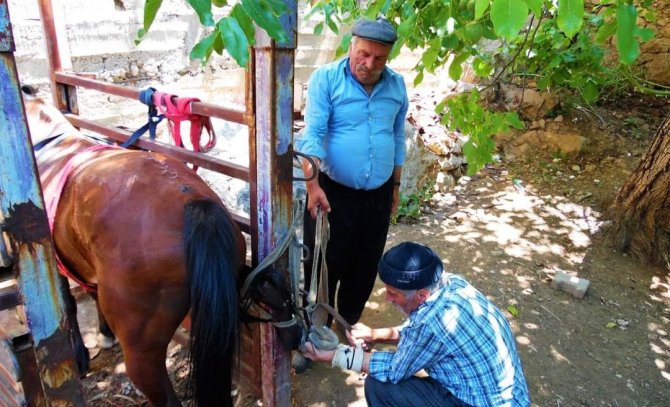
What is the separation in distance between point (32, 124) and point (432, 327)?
2139 mm

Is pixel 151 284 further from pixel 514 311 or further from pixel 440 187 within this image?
pixel 440 187

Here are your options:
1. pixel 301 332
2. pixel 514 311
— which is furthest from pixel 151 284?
pixel 514 311

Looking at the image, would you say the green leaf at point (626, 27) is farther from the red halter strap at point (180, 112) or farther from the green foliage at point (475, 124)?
the red halter strap at point (180, 112)

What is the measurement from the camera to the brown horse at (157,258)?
1.64m

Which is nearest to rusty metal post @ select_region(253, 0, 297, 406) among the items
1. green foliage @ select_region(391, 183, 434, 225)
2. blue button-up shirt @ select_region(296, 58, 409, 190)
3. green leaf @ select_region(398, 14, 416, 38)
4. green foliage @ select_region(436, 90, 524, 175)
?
blue button-up shirt @ select_region(296, 58, 409, 190)

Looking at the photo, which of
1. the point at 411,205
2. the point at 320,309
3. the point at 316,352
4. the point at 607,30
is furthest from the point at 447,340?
the point at 411,205

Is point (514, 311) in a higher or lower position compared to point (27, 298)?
lower

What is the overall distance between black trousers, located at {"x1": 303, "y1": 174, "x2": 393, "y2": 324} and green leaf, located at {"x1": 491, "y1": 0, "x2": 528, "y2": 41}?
4.72ft

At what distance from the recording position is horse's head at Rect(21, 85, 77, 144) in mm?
2316

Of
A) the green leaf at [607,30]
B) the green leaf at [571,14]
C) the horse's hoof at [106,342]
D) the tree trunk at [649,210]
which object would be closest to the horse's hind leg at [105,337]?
the horse's hoof at [106,342]

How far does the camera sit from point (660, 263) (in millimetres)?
4172

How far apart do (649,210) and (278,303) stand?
150 inches

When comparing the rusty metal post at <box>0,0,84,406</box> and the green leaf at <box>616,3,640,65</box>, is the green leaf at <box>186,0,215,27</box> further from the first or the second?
the green leaf at <box>616,3,640,65</box>

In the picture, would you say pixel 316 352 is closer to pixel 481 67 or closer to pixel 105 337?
pixel 105 337
